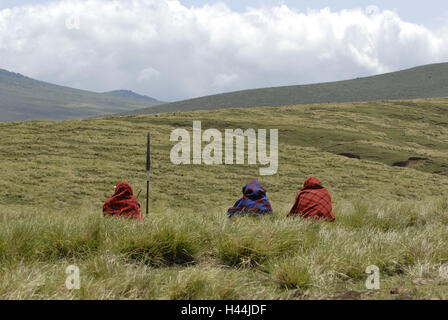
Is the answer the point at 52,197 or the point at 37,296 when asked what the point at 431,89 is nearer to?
the point at 52,197

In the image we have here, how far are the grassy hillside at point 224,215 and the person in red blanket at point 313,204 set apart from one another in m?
0.37

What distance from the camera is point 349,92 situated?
12706 cm

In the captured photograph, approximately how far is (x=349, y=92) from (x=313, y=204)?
125980 mm

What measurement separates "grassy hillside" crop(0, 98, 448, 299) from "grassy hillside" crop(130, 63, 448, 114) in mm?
64213

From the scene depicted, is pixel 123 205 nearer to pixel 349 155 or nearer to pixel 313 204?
pixel 313 204

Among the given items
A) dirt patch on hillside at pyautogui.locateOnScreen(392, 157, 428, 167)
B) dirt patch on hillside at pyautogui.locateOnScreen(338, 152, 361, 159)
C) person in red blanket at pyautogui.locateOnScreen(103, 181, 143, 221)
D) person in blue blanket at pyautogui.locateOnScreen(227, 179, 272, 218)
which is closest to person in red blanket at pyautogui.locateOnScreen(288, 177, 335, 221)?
person in blue blanket at pyautogui.locateOnScreen(227, 179, 272, 218)

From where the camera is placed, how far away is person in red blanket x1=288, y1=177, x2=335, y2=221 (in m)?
7.77

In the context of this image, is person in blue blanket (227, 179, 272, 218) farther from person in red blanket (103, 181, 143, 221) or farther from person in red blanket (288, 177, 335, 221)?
person in red blanket (103, 181, 143, 221)

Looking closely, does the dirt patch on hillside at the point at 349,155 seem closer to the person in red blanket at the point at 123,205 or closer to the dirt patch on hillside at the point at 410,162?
the dirt patch on hillside at the point at 410,162

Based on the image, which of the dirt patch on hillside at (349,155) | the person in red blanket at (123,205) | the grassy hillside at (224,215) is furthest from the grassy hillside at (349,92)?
the person in red blanket at (123,205)

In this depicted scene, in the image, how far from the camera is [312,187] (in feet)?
27.0

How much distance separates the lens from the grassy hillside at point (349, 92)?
118625 millimetres

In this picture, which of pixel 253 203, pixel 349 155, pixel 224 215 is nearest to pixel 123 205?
pixel 224 215
